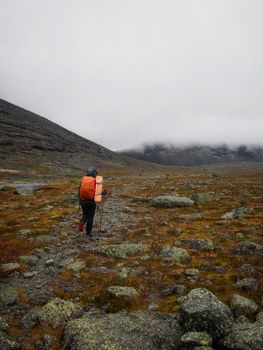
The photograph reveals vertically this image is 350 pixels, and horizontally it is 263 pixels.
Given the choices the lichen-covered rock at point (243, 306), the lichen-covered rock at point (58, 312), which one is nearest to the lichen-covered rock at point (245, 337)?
the lichen-covered rock at point (243, 306)

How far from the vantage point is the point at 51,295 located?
31.4ft


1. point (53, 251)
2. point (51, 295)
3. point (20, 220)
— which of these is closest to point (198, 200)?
point (20, 220)

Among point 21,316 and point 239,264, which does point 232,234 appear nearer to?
point 239,264

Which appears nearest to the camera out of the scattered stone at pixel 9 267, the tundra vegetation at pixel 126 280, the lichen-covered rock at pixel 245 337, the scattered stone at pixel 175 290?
the lichen-covered rock at pixel 245 337

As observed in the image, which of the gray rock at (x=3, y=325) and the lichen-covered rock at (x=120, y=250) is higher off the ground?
the lichen-covered rock at (x=120, y=250)

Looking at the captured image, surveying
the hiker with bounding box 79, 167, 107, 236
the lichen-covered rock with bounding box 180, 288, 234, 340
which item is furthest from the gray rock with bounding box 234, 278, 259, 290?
the hiker with bounding box 79, 167, 107, 236

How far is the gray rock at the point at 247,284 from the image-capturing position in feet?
32.2

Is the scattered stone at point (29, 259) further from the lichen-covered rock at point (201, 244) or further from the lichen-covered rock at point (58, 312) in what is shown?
the lichen-covered rock at point (201, 244)

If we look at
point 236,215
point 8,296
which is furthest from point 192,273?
point 236,215

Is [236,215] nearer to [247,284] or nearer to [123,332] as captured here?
[247,284]

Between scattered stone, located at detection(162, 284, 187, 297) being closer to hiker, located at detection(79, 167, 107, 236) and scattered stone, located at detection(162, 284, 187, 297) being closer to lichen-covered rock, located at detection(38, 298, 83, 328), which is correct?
lichen-covered rock, located at detection(38, 298, 83, 328)

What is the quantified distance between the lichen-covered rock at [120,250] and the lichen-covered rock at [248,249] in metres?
4.15

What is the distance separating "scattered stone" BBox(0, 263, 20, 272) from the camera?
11.5m

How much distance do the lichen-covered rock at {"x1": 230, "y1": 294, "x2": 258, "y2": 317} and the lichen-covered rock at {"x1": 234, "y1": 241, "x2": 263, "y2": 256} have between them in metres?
4.86
